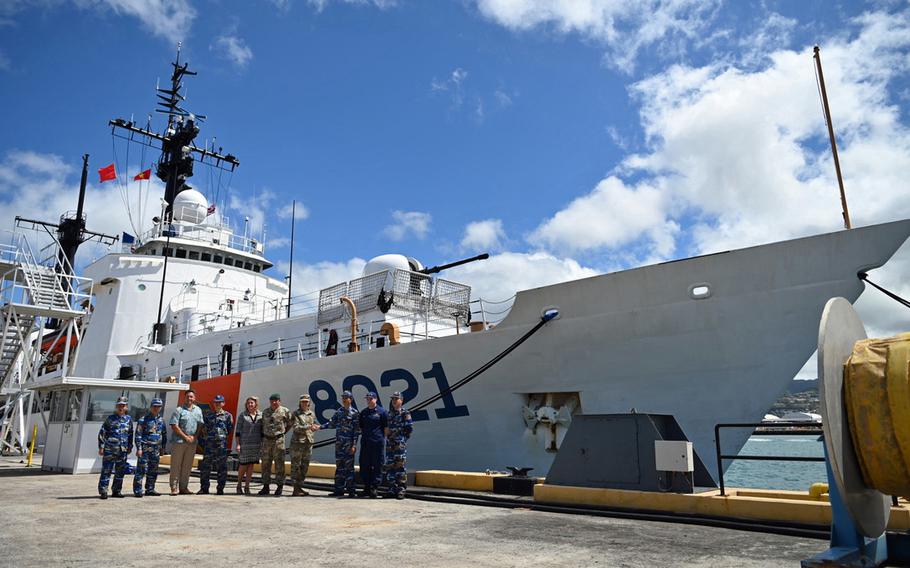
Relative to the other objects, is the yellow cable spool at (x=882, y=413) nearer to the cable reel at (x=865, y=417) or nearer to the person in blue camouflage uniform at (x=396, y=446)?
the cable reel at (x=865, y=417)

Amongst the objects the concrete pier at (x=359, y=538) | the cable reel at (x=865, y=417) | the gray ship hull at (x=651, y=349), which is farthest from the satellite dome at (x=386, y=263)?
the cable reel at (x=865, y=417)

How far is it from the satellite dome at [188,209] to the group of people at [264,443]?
1609 centimetres

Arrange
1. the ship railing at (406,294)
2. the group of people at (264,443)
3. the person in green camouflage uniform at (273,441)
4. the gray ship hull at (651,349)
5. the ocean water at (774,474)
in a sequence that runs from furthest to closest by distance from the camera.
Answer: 1. the ocean water at (774,474)
2. the ship railing at (406,294)
3. the person in green camouflage uniform at (273,441)
4. the group of people at (264,443)
5. the gray ship hull at (651,349)

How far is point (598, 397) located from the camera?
7945 mm

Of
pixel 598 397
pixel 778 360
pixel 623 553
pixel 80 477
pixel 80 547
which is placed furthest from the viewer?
pixel 80 477

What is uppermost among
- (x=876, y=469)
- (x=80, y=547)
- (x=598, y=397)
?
(x=598, y=397)

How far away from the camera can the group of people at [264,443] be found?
7566mm

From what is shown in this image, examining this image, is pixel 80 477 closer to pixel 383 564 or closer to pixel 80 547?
pixel 80 547

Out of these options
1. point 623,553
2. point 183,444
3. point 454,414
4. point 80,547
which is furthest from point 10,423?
point 623,553

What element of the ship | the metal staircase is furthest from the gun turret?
the metal staircase

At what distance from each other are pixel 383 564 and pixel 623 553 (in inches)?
61.7

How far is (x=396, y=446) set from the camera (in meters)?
7.51

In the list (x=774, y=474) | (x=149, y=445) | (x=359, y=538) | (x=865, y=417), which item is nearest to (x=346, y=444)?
(x=149, y=445)

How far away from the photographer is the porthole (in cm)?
730
